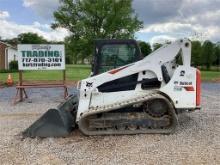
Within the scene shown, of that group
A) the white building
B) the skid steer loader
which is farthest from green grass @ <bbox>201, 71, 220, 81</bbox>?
the white building

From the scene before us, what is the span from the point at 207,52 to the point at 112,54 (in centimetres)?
4682

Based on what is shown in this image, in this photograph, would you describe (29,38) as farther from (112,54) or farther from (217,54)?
(112,54)

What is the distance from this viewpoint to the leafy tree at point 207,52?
172 feet

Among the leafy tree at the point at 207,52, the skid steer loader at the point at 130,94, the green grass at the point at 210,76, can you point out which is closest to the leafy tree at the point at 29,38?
the leafy tree at the point at 207,52

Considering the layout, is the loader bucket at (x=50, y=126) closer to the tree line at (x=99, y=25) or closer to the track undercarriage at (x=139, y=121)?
the track undercarriage at (x=139, y=121)

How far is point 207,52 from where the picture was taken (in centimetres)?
5309

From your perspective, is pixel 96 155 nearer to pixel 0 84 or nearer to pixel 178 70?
pixel 178 70

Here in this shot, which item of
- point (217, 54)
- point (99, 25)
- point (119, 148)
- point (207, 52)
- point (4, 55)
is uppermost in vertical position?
point (99, 25)

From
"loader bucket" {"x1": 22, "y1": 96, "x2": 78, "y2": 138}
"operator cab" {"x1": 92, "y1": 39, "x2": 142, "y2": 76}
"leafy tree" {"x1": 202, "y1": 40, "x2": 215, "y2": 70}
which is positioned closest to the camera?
"loader bucket" {"x1": 22, "y1": 96, "x2": 78, "y2": 138}

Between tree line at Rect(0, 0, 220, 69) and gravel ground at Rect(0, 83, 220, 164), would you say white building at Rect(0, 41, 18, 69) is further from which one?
gravel ground at Rect(0, 83, 220, 164)

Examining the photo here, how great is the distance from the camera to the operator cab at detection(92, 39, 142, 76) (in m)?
8.36

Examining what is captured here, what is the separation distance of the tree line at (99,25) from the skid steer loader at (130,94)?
4121cm

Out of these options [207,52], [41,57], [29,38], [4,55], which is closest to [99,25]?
[4,55]

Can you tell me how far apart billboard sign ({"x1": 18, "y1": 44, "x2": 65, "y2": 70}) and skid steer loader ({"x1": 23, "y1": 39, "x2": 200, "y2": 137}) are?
596 cm
